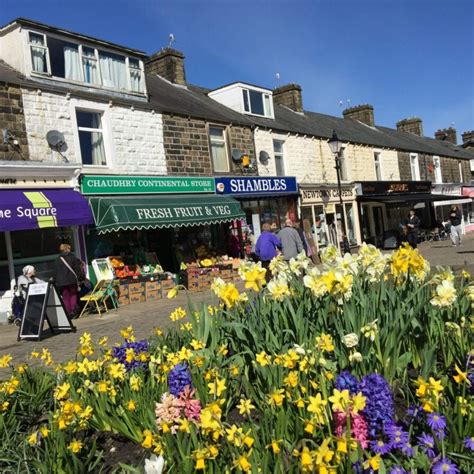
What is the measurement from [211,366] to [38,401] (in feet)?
4.72

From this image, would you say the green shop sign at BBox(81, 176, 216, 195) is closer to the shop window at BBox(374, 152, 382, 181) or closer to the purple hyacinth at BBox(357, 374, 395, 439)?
the purple hyacinth at BBox(357, 374, 395, 439)

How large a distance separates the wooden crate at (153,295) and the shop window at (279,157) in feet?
28.4

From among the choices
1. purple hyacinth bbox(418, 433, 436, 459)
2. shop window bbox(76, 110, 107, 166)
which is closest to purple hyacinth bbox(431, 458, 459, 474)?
purple hyacinth bbox(418, 433, 436, 459)

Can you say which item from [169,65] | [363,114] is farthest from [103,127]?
[363,114]

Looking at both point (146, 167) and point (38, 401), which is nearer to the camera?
point (38, 401)

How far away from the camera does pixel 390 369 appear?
9.60 ft

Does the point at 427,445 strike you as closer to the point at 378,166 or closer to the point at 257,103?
the point at 257,103

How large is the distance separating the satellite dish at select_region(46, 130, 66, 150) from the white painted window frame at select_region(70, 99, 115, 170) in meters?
0.52

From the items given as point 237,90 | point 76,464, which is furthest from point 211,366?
point 237,90

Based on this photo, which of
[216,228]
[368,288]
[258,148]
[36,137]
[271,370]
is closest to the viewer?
[271,370]

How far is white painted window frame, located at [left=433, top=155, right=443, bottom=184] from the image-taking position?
3276 centimetres

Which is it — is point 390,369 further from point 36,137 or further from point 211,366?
point 36,137

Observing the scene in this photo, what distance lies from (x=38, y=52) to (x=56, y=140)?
2.25 meters

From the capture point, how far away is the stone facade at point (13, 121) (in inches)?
419
